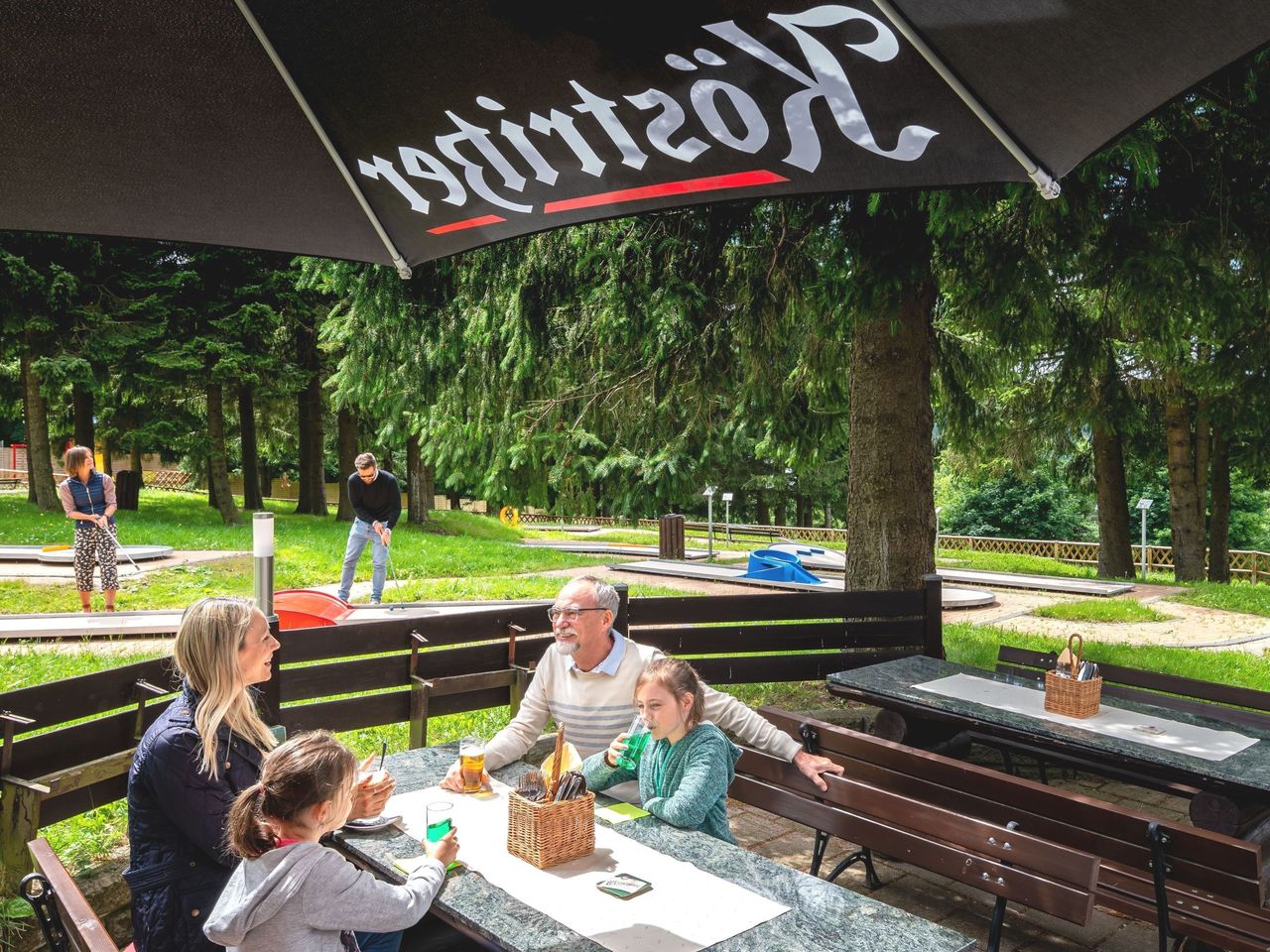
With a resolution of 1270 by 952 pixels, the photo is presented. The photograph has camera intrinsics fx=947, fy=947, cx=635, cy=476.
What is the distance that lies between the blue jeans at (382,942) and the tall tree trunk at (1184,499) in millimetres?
19893

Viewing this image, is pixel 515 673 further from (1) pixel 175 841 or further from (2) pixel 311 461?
(2) pixel 311 461

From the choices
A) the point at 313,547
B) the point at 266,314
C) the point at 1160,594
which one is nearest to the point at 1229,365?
the point at 1160,594

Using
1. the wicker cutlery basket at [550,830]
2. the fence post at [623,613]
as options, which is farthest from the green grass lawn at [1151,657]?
the wicker cutlery basket at [550,830]

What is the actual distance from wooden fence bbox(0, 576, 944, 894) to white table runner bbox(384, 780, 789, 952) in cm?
154

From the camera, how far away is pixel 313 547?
59.0ft

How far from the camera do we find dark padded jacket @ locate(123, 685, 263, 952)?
9.47ft

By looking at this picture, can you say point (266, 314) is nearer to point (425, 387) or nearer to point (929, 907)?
point (425, 387)

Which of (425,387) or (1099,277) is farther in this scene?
(425,387)

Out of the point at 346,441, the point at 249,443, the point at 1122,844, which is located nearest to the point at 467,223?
the point at 1122,844

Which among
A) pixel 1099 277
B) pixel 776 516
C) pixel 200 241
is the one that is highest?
pixel 1099 277

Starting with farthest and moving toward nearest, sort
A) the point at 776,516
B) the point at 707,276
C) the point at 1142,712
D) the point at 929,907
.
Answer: the point at 776,516 → the point at 707,276 → the point at 1142,712 → the point at 929,907

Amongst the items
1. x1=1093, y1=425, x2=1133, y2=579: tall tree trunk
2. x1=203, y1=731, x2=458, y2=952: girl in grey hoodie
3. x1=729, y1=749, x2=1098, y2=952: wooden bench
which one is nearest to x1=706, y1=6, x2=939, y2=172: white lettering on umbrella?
x1=203, y1=731, x2=458, y2=952: girl in grey hoodie

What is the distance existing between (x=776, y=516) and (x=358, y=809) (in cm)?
4866

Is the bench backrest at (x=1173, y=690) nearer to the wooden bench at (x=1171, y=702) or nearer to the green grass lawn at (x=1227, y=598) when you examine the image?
the wooden bench at (x=1171, y=702)
